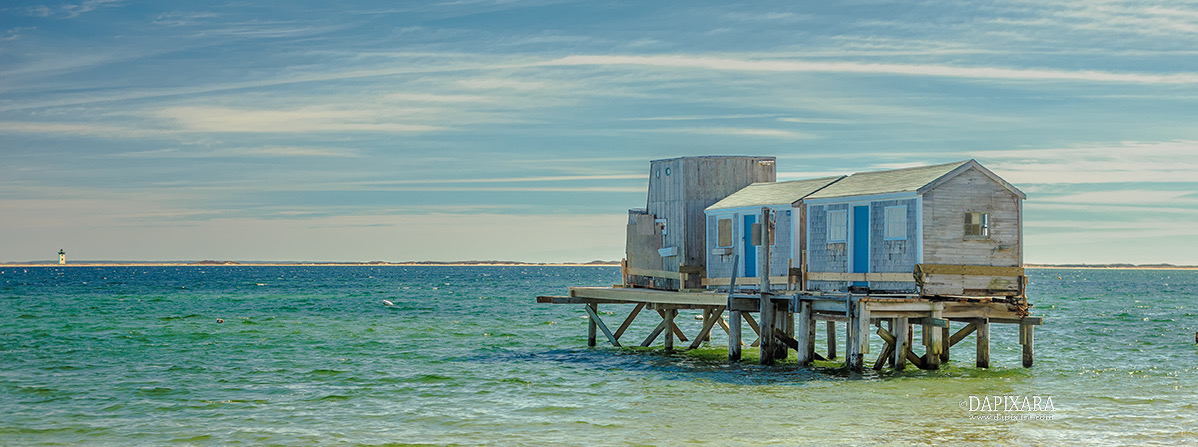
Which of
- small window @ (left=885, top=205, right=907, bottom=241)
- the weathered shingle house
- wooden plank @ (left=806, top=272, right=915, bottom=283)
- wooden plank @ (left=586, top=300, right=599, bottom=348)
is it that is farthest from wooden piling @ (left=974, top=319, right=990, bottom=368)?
wooden plank @ (left=586, top=300, right=599, bottom=348)

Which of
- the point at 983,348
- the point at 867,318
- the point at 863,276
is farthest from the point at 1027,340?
the point at 867,318

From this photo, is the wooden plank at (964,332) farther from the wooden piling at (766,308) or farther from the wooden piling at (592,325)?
the wooden piling at (592,325)

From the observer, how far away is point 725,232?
31.5m

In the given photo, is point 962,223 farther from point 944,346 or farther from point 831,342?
point 831,342

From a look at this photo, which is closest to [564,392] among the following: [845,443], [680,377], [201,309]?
[680,377]

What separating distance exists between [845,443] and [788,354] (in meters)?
15.3

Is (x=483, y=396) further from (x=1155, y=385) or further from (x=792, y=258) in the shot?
(x=1155, y=385)

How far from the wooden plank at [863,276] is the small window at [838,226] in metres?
0.90

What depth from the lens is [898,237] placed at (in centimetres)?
2666

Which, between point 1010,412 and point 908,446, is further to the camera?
point 1010,412

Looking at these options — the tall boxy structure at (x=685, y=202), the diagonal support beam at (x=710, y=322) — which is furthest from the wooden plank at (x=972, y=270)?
the tall boxy structure at (x=685, y=202)

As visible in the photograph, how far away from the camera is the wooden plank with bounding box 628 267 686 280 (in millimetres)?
33234

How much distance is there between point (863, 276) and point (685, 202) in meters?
7.06

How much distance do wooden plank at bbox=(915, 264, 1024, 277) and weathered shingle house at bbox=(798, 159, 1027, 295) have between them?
1.3 inches
